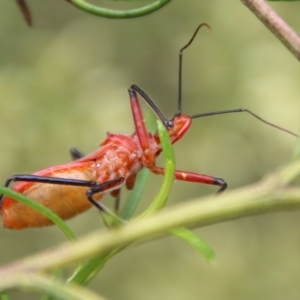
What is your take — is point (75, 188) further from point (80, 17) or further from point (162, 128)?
point (80, 17)

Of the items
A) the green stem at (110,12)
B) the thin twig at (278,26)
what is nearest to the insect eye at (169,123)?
the green stem at (110,12)

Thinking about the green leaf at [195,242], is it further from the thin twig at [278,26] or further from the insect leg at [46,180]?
the insect leg at [46,180]

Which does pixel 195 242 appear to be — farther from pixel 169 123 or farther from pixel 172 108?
pixel 172 108

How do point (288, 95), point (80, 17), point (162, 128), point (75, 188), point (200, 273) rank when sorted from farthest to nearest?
1. point (80, 17)
2. point (200, 273)
3. point (288, 95)
4. point (75, 188)
5. point (162, 128)

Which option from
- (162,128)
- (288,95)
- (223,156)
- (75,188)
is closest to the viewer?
(162,128)

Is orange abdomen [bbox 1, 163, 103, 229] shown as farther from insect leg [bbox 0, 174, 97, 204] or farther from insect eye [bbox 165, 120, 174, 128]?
insect eye [bbox 165, 120, 174, 128]

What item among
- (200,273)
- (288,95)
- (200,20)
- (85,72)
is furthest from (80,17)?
(200,273)
